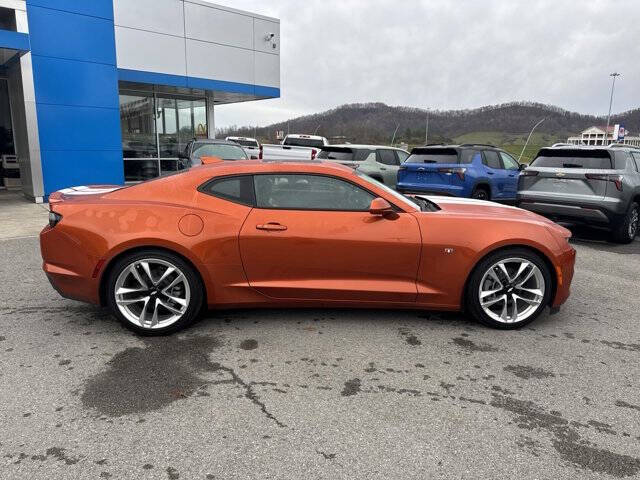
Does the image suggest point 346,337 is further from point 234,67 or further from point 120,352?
point 234,67

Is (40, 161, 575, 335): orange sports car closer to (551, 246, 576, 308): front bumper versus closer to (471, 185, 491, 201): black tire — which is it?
(551, 246, 576, 308): front bumper

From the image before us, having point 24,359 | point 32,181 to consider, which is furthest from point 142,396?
point 32,181

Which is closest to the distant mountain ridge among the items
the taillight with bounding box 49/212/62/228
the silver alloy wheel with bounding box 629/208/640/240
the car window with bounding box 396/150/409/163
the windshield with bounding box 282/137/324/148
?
the windshield with bounding box 282/137/324/148

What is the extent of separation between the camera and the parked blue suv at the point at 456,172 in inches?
410

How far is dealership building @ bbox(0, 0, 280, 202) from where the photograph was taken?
11.9 m

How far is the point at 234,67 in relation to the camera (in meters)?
16.7

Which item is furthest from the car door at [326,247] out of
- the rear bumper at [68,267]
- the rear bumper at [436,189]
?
the rear bumper at [436,189]

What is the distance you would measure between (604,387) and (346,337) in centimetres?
185

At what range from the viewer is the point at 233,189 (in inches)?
160

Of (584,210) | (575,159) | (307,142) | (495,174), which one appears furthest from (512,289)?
(307,142)

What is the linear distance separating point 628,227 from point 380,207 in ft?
20.9

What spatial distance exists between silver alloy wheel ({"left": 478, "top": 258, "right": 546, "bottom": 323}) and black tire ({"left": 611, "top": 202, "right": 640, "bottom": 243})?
4.86m

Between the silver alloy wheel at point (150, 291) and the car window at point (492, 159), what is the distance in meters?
9.15

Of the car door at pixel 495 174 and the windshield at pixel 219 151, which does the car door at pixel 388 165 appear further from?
the windshield at pixel 219 151
